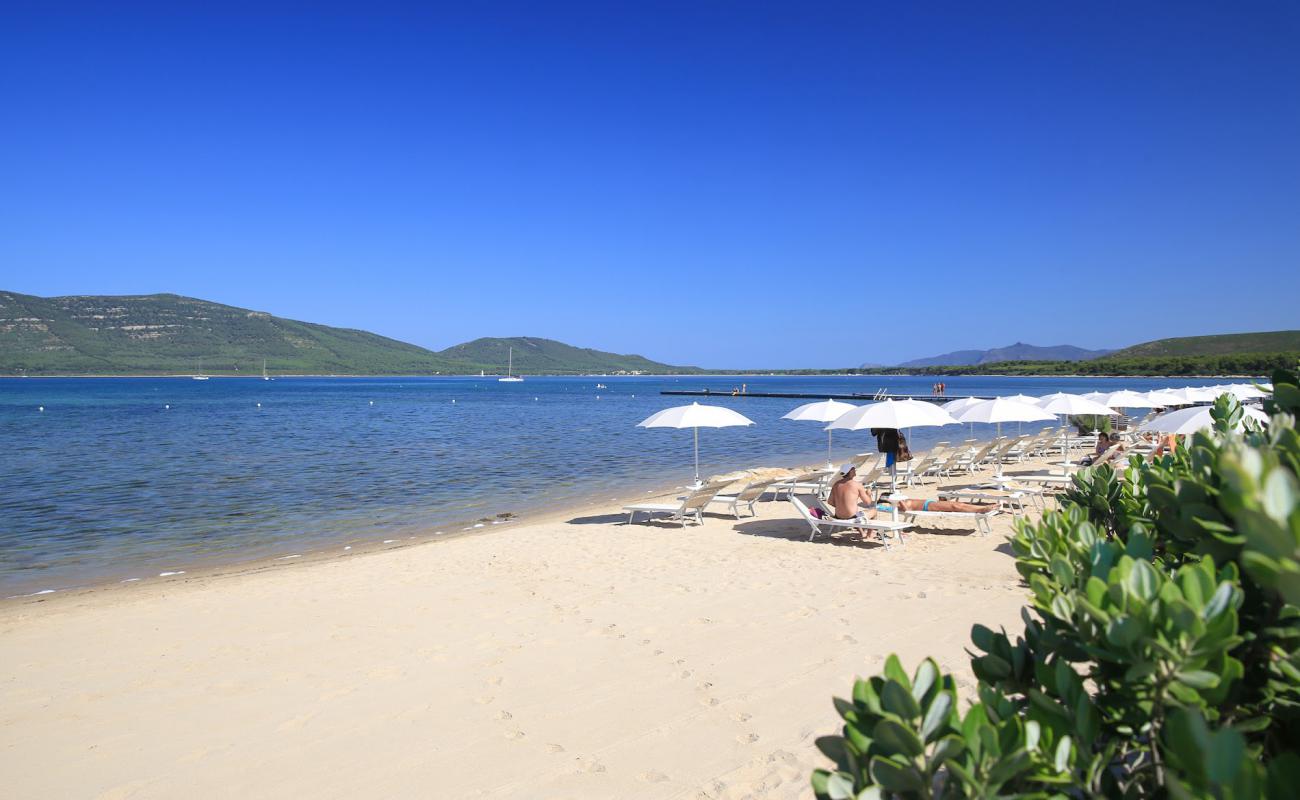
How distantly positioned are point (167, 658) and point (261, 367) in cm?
17381

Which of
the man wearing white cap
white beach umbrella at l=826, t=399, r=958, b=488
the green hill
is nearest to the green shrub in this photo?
the man wearing white cap

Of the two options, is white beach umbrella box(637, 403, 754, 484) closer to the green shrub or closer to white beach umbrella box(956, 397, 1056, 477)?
white beach umbrella box(956, 397, 1056, 477)

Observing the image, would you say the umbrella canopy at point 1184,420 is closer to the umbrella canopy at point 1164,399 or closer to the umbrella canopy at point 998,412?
the umbrella canopy at point 998,412

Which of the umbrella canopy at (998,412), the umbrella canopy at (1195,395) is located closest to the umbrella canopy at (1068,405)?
the umbrella canopy at (998,412)

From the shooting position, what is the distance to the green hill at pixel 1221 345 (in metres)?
132

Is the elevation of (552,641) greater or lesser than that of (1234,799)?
lesser

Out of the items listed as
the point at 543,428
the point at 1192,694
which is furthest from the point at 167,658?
the point at 543,428

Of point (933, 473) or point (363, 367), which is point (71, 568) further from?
point (363, 367)

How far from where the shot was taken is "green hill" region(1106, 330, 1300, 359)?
132 meters

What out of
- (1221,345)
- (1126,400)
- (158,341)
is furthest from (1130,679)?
(158,341)

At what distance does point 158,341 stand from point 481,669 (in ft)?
622

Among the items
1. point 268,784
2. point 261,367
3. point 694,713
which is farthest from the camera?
point 261,367

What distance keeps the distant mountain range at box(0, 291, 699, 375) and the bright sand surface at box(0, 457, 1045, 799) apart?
552ft

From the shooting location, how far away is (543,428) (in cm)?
3741
